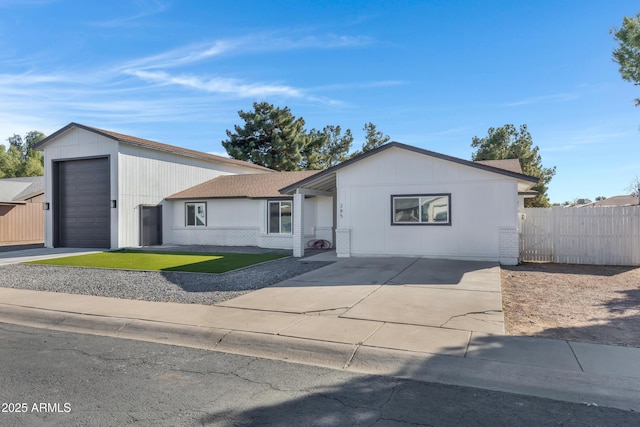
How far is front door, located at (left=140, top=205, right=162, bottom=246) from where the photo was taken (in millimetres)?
22125

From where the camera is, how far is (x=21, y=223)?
2692 centimetres

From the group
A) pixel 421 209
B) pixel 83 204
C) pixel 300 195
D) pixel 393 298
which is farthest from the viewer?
pixel 83 204

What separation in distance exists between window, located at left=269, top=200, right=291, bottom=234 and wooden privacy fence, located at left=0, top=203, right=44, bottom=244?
1822cm

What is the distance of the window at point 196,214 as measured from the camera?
23141 millimetres

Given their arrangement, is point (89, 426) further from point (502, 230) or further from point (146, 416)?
point (502, 230)

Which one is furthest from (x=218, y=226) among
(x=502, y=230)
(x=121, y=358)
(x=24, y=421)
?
(x=24, y=421)

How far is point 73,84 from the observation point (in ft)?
62.7

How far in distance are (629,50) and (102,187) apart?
2334 centimetres

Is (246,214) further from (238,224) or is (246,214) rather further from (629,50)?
(629,50)

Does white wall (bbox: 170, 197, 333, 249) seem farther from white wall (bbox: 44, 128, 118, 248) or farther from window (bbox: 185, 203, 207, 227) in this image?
white wall (bbox: 44, 128, 118, 248)

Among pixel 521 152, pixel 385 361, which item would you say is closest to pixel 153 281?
pixel 385 361

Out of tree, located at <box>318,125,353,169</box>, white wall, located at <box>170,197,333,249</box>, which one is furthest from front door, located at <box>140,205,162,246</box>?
tree, located at <box>318,125,353,169</box>

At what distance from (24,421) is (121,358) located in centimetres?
175

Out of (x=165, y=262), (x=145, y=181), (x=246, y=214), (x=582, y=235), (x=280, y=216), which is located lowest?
(x=165, y=262)
